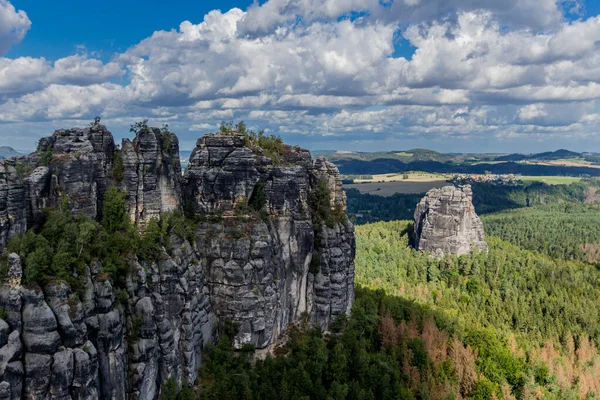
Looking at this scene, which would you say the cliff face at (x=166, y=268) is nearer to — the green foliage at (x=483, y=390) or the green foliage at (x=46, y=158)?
the green foliage at (x=46, y=158)

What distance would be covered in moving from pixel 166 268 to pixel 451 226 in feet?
313

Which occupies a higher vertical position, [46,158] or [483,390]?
[46,158]

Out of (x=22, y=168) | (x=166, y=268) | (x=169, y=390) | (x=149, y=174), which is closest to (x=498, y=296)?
(x=169, y=390)

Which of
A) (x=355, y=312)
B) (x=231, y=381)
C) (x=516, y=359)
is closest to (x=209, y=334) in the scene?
(x=231, y=381)

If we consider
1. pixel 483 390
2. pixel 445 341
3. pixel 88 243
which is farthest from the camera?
pixel 445 341

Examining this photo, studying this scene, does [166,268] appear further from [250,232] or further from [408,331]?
[408,331]

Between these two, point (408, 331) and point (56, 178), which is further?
point (408, 331)

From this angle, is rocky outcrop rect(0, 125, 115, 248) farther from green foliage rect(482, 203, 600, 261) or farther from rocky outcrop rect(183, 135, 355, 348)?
green foliage rect(482, 203, 600, 261)

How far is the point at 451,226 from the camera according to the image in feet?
396

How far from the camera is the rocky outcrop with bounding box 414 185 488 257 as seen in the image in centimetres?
11988

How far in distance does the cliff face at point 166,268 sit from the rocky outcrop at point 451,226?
65998mm

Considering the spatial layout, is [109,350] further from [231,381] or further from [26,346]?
[231,381]

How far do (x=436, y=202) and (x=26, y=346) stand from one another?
353ft

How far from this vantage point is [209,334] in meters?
48.0
